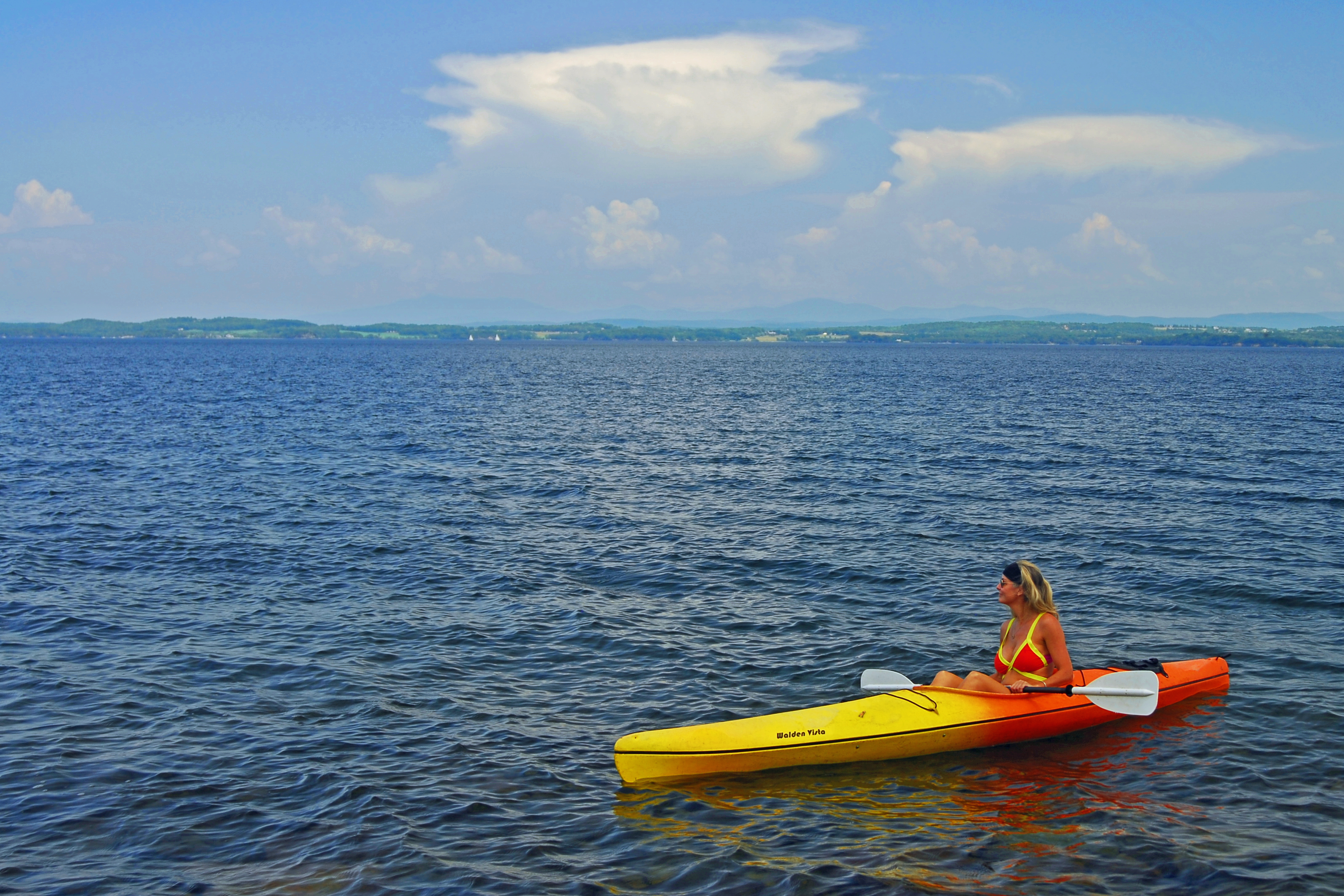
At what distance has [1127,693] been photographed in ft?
39.6

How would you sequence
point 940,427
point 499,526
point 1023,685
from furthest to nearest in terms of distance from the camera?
point 940,427 < point 499,526 < point 1023,685

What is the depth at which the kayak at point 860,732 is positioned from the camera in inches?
432

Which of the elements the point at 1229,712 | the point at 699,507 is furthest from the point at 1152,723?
the point at 699,507

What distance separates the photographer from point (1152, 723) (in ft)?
42.3

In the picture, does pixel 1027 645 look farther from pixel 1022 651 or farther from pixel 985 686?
pixel 985 686

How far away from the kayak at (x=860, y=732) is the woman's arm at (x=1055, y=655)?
0.20 meters

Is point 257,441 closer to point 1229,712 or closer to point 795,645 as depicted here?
point 795,645

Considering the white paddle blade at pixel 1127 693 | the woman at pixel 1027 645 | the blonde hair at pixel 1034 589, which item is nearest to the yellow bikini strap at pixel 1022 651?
the woman at pixel 1027 645

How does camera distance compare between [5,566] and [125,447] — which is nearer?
[5,566]

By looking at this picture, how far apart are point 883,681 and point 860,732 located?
1.13 meters

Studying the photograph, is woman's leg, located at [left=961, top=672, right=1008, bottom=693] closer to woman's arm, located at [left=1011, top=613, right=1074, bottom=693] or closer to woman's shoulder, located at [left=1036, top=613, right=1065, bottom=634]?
woman's arm, located at [left=1011, top=613, right=1074, bottom=693]

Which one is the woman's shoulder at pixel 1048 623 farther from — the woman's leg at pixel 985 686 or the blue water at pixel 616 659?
the blue water at pixel 616 659

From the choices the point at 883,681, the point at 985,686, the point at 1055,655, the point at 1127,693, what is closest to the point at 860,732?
the point at 883,681

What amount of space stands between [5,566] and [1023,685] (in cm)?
2018
